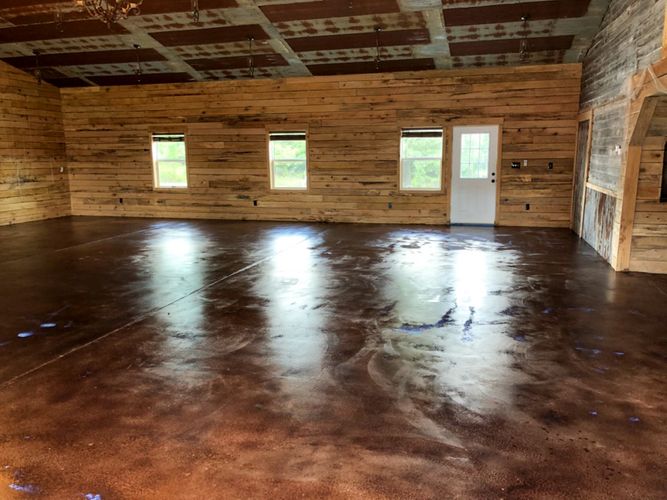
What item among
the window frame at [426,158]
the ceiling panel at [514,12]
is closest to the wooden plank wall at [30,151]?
the window frame at [426,158]

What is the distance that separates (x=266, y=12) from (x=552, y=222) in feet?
20.5

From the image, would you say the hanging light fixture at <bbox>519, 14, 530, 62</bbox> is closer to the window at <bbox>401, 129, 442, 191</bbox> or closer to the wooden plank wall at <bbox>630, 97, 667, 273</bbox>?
the window at <bbox>401, 129, 442, 191</bbox>

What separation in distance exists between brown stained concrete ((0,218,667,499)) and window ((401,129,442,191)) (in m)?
4.00

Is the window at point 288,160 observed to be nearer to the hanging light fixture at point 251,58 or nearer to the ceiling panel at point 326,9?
the hanging light fixture at point 251,58

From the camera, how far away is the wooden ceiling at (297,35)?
7453 mm

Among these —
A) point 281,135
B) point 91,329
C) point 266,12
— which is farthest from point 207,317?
point 281,135

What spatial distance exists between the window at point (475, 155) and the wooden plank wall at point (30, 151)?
29.9 ft

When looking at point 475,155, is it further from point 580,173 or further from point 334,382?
point 334,382

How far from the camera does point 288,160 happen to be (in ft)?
35.3

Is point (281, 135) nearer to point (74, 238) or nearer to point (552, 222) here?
point (74, 238)

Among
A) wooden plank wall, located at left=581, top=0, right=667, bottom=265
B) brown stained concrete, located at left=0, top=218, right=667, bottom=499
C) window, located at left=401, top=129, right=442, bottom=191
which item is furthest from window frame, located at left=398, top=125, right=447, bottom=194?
brown stained concrete, located at left=0, top=218, right=667, bottom=499

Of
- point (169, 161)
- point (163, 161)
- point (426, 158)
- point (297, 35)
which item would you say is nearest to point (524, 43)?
point (426, 158)

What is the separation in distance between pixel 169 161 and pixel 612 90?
347 inches

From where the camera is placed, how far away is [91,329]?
417 cm
